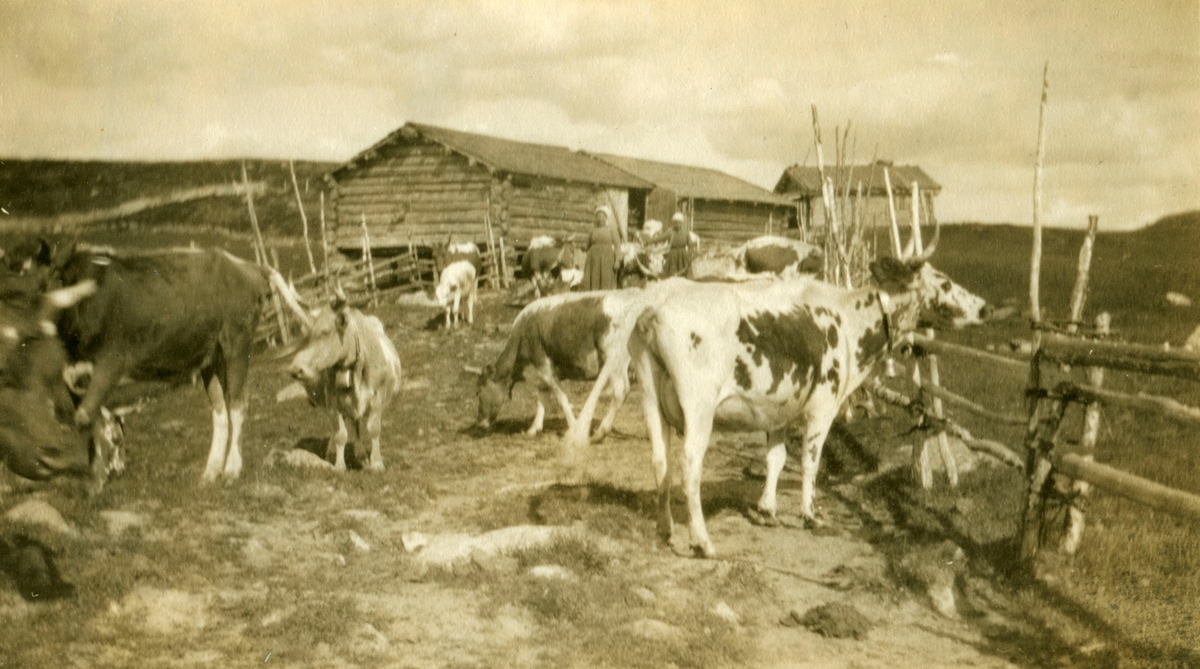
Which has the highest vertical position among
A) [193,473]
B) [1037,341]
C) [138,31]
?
[138,31]

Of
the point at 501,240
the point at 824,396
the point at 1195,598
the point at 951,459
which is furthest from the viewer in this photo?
the point at 501,240

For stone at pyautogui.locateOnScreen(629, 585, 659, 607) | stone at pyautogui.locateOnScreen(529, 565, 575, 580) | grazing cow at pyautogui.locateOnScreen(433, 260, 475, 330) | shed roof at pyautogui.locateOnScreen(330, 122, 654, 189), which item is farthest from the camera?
grazing cow at pyautogui.locateOnScreen(433, 260, 475, 330)

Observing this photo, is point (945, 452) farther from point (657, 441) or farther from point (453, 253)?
point (453, 253)

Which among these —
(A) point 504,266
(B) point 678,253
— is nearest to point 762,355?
(B) point 678,253

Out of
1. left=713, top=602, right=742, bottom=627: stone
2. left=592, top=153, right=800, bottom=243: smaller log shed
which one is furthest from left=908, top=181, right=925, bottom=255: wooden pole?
left=592, top=153, right=800, bottom=243: smaller log shed

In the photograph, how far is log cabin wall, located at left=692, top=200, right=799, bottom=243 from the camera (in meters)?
29.1

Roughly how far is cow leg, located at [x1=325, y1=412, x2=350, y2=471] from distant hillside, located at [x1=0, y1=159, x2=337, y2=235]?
1.75m

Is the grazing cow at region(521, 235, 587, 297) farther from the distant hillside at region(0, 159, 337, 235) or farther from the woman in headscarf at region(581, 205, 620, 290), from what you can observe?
the distant hillside at region(0, 159, 337, 235)

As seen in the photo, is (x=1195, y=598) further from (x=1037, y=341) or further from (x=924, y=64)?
(x=924, y=64)

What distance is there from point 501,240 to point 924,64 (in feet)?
39.5

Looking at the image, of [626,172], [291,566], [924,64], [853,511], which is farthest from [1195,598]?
[626,172]

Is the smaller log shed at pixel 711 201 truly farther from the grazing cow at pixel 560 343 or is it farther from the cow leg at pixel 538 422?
the cow leg at pixel 538 422

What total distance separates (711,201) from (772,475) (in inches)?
975

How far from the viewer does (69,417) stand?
14.6ft
